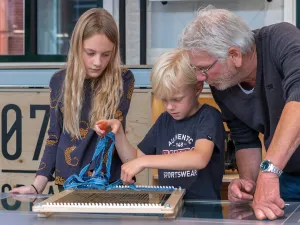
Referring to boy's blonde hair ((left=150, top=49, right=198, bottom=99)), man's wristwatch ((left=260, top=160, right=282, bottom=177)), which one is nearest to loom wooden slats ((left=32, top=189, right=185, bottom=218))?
man's wristwatch ((left=260, top=160, right=282, bottom=177))

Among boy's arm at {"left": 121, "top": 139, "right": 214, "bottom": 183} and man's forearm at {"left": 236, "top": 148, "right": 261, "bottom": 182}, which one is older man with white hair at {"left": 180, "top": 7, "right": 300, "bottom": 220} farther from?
boy's arm at {"left": 121, "top": 139, "right": 214, "bottom": 183}

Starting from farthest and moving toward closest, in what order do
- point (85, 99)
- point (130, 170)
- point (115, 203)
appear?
point (85, 99) < point (130, 170) < point (115, 203)

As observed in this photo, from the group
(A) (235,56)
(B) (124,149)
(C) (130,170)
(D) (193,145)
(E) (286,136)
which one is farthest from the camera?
(B) (124,149)

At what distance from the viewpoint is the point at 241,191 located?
7.38 feet

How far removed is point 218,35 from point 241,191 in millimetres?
553

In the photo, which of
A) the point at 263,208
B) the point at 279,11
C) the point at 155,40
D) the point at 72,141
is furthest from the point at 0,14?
the point at 263,208

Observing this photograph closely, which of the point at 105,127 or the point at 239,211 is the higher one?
the point at 105,127

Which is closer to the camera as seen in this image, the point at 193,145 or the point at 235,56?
the point at 235,56

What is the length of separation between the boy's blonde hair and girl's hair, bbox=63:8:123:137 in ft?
0.80

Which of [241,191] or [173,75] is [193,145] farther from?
[241,191]

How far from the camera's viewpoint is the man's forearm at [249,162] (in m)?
2.55

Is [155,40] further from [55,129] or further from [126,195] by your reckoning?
[126,195]

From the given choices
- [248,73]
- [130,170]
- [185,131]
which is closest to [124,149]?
[185,131]

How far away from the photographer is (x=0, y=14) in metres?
4.89
